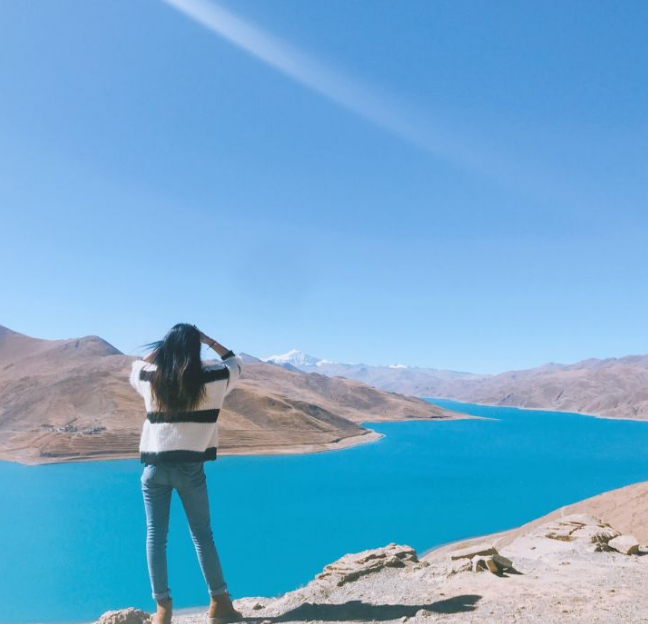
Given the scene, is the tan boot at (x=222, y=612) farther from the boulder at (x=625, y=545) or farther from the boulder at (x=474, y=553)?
the boulder at (x=625, y=545)

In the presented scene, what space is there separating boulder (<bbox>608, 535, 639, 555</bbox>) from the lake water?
19943 millimetres

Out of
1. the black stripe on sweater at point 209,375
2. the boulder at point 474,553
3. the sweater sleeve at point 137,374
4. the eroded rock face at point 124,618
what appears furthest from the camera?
the boulder at point 474,553

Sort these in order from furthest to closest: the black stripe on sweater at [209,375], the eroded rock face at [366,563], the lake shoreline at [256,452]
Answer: the lake shoreline at [256,452], the eroded rock face at [366,563], the black stripe on sweater at [209,375]

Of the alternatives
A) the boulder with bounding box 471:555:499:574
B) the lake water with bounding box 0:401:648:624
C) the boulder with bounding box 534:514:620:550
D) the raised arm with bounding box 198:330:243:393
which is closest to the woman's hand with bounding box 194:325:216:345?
the raised arm with bounding box 198:330:243:393

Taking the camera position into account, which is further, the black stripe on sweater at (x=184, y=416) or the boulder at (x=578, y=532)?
the boulder at (x=578, y=532)

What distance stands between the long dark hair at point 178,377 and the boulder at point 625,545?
939 cm

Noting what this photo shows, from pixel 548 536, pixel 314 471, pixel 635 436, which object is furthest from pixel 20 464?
pixel 635 436

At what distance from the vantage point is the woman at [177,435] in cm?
417

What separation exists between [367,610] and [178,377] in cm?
321

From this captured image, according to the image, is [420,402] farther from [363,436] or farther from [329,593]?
[329,593]

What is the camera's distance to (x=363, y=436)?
113 meters

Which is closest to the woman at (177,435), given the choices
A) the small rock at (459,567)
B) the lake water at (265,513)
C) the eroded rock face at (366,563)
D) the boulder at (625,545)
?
the eroded rock face at (366,563)

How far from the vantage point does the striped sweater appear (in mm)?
4152

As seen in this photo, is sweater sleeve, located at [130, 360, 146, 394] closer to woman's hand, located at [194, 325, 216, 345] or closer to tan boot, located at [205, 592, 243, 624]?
woman's hand, located at [194, 325, 216, 345]
